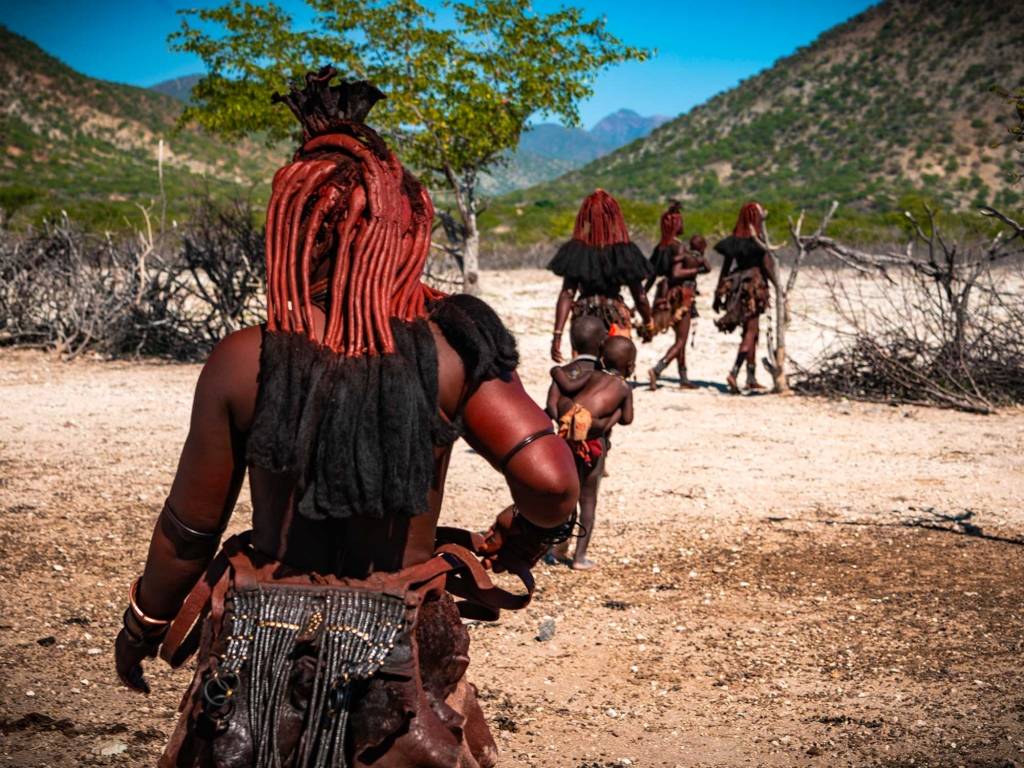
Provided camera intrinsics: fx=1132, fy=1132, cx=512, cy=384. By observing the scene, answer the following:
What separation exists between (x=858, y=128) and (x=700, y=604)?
60233 mm

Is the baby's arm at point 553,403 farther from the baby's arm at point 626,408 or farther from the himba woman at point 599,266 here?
the himba woman at point 599,266

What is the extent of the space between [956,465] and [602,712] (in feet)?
16.1

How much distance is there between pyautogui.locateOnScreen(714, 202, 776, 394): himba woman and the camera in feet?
38.1

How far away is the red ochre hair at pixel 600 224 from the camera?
9.17 metres

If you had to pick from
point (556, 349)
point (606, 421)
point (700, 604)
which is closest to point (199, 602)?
point (606, 421)

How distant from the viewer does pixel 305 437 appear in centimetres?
198

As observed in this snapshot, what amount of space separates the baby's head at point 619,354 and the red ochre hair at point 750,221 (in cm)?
618

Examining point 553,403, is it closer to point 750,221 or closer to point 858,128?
point 750,221

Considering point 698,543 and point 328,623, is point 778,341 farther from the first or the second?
point 328,623

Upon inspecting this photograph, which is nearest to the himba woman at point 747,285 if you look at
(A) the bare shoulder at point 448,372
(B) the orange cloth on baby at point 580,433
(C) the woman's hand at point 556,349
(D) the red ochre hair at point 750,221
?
(D) the red ochre hair at point 750,221

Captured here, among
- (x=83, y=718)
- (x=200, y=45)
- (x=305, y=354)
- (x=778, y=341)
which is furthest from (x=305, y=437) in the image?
(x=200, y=45)

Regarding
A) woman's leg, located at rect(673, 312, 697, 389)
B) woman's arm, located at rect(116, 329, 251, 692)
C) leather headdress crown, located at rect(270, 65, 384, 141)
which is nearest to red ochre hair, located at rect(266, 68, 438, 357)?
leather headdress crown, located at rect(270, 65, 384, 141)

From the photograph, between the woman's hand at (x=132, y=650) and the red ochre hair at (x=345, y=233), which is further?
the woman's hand at (x=132, y=650)

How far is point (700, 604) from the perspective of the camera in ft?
17.8
